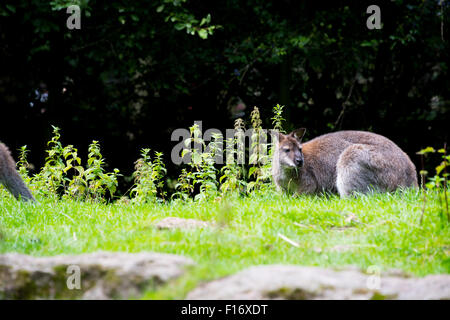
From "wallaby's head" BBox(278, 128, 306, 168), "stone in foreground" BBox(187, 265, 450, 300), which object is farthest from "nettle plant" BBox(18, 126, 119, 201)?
"stone in foreground" BBox(187, 265, 450, 300)

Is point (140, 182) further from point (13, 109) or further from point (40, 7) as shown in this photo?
point (13, 109)

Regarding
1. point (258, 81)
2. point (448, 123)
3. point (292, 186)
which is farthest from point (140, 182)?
point (448, 123)

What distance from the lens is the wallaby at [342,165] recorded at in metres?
7.86

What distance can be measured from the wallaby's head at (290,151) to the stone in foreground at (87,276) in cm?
413

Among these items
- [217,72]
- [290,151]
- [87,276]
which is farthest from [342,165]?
[217,72]

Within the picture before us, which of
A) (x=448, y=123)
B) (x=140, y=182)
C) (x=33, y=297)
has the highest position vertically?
(x=448, y=123)

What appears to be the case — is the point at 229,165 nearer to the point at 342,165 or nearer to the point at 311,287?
the point at 342,165

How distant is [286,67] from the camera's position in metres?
13.2

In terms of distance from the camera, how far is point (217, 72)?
44.6 ft

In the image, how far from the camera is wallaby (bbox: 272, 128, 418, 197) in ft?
25.8

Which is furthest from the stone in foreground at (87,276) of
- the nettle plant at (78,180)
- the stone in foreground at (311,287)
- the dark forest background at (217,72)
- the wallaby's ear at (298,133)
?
the dark forest background at (217,72)

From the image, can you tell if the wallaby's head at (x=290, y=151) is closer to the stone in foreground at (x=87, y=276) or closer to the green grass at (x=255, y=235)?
the green grass at (x=255, y=235)

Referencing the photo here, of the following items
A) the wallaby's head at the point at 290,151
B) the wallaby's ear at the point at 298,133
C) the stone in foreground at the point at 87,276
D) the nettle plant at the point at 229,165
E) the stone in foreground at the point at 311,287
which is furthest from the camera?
the wallaby's ear at the point at 298,133
